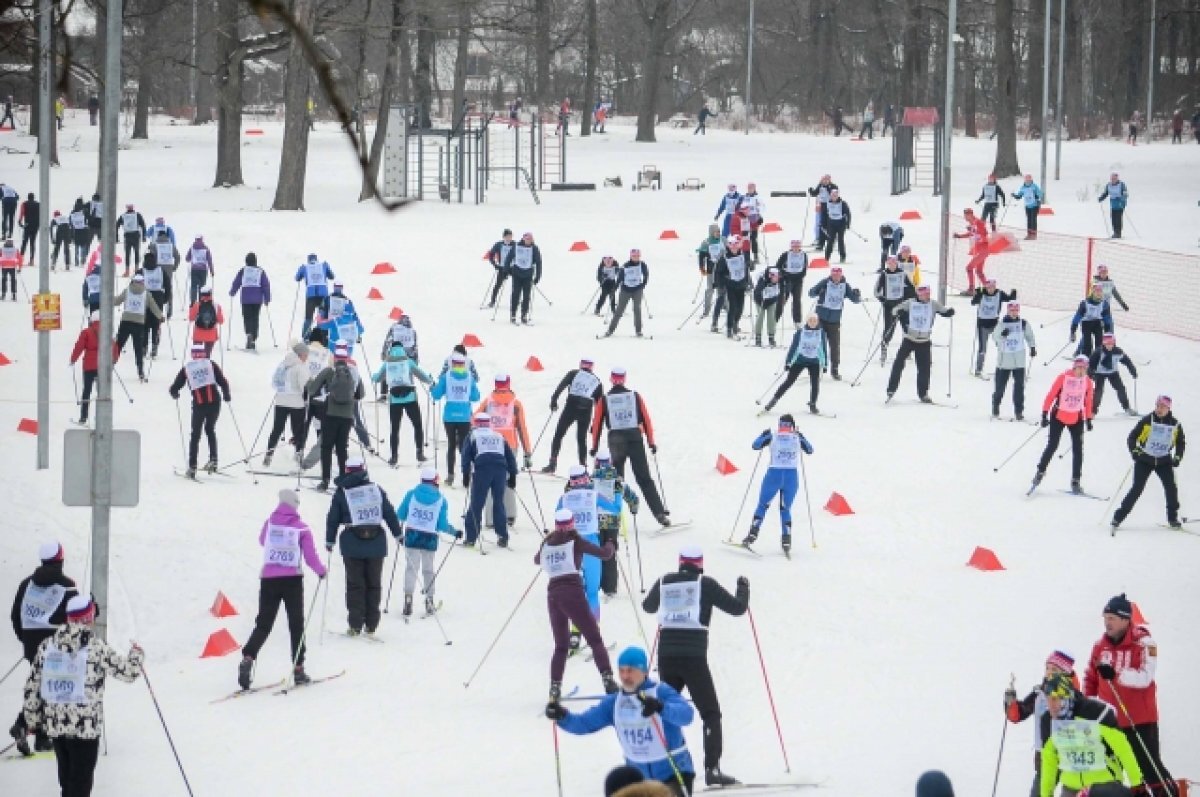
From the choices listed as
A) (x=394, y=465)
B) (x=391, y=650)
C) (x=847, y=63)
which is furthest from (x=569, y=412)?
(x=847, y=63)

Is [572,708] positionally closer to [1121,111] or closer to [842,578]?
[842,578]

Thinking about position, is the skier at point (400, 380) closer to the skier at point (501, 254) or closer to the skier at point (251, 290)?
the skier at point (251, 290)

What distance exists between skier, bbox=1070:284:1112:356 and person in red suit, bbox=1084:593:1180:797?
46.0 feet

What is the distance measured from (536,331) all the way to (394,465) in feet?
27.1

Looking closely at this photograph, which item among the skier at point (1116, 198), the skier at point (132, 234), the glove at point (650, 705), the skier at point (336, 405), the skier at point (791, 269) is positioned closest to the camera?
the glove at point (650, 705)

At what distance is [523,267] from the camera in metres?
28.3

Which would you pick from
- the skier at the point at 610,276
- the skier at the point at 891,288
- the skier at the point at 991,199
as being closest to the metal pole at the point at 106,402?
the skier at the point at 891,288

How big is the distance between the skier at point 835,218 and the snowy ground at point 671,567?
94 cm

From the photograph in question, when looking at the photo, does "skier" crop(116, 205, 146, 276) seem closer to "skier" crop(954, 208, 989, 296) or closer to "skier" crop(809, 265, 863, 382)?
"skier" crop(809, 265, 863, 382)

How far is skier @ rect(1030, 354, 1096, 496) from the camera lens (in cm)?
1920

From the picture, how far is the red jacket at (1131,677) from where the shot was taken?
10.7 meters

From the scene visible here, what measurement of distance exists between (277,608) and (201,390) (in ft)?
20.3

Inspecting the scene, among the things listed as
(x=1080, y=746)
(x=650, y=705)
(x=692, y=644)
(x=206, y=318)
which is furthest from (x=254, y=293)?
(x=1080, y=746)

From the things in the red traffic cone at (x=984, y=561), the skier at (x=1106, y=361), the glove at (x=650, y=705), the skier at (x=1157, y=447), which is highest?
the skier at (x=1106, y=361)
